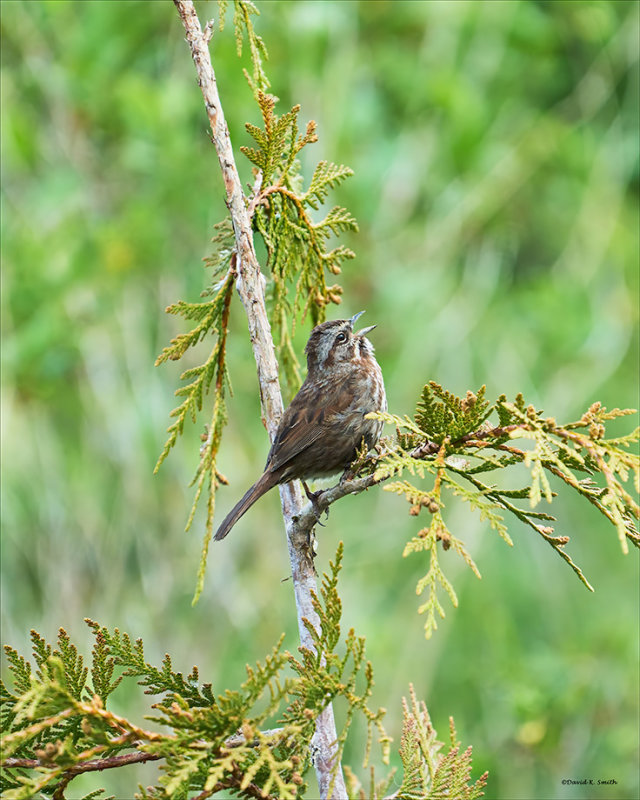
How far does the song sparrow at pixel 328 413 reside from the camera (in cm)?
309

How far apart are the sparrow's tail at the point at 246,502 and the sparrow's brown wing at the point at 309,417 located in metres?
0.04

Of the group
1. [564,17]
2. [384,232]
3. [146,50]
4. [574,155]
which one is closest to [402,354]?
[384,232]

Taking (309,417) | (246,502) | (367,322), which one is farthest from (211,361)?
(367,322)

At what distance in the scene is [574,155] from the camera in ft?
26.9

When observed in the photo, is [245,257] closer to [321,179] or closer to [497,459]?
[321,179]

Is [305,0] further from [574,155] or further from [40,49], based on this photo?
[574,155]

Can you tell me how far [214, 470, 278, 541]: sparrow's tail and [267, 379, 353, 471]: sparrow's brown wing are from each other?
4 centimetres

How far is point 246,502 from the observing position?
301cm

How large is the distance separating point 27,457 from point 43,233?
1.63m

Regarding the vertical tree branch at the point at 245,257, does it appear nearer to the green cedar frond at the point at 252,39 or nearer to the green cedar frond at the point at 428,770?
the green cedar frond at the point at 252,39

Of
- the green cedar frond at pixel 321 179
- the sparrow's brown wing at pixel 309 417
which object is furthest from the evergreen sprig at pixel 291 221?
the sparrow's brown wing at pixel 309 417

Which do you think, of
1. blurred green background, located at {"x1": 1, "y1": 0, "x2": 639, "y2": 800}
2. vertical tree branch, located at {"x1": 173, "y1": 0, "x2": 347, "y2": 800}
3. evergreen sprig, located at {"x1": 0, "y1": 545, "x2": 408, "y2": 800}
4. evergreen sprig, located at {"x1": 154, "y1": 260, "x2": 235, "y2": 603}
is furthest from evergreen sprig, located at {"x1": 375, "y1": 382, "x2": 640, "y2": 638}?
blurred green background, located at {"x1": 1, "y1": 0, "x2": 639, "y2": 800}

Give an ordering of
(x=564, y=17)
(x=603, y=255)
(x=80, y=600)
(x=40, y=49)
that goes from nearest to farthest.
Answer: (x=80, y=600), (x=40, y=49), (x=603, y=255), (x=564, y=17)

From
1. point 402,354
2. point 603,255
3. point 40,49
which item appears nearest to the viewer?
point 402,354
